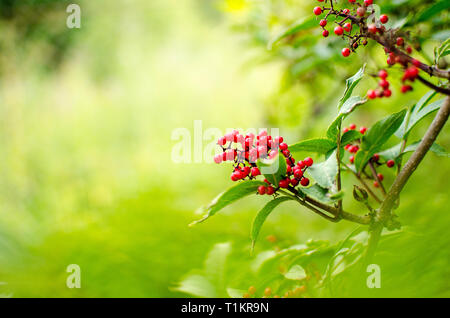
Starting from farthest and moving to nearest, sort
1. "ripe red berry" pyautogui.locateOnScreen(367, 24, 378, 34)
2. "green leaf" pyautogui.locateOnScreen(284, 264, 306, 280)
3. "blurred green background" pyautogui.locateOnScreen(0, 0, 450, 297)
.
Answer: "blurred green background" pyautogui.locateOnScreen(0, 0, 450, 297), "green leaf" pyautogui.locateOnScreen(284, 264, 306, 280), "ripe red berry" pyautogui.locateOnScreen(367, 24, 378, 34)

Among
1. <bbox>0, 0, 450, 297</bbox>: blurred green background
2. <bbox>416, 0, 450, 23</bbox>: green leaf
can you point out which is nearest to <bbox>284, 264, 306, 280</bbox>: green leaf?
<bbox>0, 0, 450, 297</bbox>: blurred green background

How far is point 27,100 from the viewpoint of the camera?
4176 millimetres

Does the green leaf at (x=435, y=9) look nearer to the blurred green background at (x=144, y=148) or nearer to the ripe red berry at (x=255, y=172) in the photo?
the blurred green background at (x=144, y=148)

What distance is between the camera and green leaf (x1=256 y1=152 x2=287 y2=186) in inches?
16.9

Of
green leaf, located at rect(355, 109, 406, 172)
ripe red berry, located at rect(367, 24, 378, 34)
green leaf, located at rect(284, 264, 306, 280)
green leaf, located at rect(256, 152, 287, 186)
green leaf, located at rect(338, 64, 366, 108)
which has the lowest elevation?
green leaf, located at rect(284, 264, 306, 280)

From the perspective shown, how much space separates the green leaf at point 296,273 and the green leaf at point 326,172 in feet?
0.46

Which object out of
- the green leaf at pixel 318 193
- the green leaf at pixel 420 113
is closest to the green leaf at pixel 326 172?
the green leaf at pixel 318 193

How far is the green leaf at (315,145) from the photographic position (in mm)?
481

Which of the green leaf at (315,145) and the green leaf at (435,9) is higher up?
the green leaf at (435,9)

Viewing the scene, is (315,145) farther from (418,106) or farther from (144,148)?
(144,148)

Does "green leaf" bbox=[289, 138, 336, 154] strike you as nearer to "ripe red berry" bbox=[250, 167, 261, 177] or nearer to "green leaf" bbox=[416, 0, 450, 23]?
"ripe red berry" bbox=[250, 167, 261, 177]

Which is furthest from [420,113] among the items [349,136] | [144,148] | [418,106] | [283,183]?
[144,148]

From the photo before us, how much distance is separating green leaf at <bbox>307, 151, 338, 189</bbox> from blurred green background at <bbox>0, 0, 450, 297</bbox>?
15 cm
